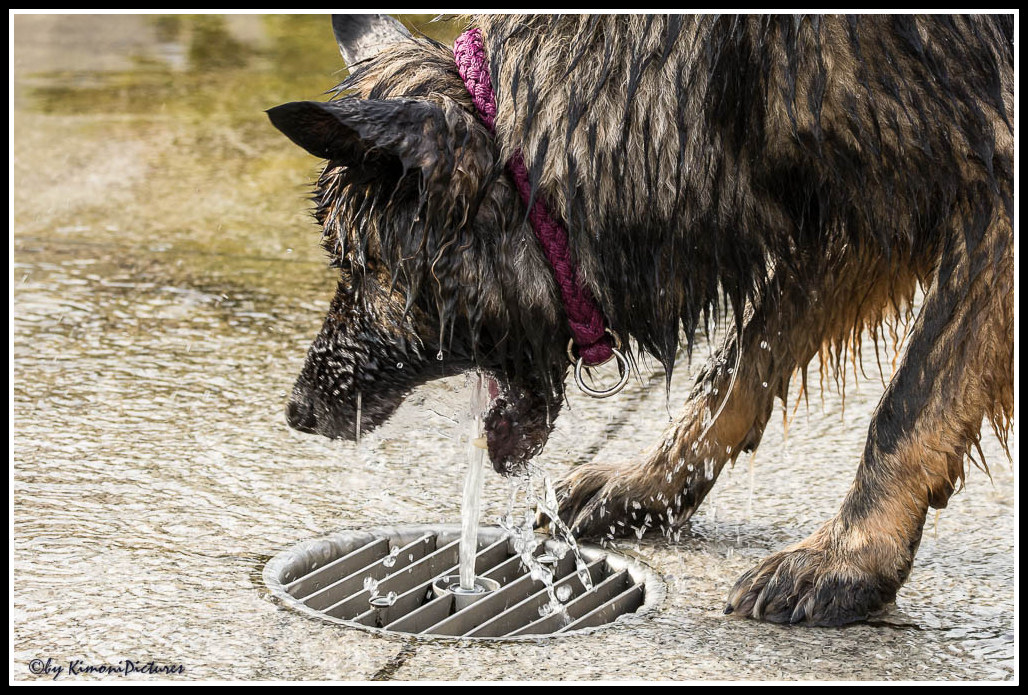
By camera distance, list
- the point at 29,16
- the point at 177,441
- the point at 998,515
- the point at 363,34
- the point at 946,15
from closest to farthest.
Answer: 1. the point at 946,15
2. the point at 363,34
3. the point at 998,515
4. the point at 177,441
5. the point at 29,16

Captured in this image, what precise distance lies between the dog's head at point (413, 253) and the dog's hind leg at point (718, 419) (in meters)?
0.40

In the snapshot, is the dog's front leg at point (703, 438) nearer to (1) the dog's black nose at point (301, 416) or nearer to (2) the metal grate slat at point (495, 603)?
(2) the metal grate slat at point (495, 603)

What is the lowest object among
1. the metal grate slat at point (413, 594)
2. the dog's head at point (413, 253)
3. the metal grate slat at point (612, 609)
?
the metal grate slat at point (413, 594)

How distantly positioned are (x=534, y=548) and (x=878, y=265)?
1.20 metres

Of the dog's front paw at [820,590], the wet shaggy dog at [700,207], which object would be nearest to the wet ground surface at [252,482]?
the dog's front paw at [820,590]

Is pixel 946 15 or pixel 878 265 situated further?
pixel 878 265

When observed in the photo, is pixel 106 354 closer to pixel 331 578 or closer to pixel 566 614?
pixel 331 578

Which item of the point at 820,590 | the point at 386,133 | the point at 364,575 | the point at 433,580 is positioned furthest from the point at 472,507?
the point at 386,133

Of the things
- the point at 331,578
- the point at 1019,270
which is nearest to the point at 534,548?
the point at 331,578

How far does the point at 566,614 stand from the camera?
127 inches

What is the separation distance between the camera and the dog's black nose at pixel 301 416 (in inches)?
131

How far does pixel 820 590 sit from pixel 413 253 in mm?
1244

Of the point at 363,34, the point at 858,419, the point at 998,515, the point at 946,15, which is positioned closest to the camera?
the point at 946,15

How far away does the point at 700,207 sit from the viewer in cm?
293
